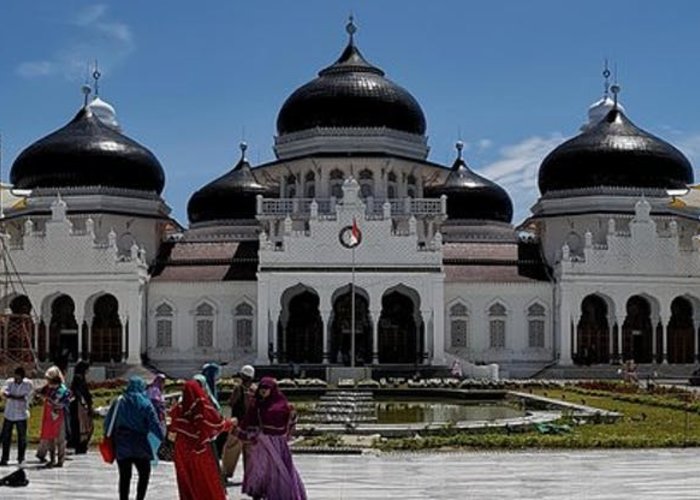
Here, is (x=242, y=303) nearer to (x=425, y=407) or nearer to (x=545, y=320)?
(x=545, y=320)

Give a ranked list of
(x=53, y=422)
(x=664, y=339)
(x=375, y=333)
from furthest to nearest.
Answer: (x=664, y=339) → (x=375, y=333) → (x=53, y=422)

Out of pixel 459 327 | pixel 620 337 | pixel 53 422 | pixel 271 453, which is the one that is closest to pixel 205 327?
pixel 459 327

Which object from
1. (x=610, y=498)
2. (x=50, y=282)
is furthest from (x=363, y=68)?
(x=610, y=498)

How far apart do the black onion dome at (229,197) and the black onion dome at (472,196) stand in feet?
28.8

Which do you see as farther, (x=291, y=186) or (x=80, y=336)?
(x=291, y=186)

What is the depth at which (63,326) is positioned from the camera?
55500 mm

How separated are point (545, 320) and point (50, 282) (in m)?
21.4

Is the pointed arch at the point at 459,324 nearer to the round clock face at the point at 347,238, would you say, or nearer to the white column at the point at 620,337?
the round clock face at the point at 347,238

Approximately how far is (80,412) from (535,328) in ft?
121

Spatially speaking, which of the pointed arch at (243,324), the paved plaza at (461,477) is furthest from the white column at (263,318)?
the paved plaza at (461,477)

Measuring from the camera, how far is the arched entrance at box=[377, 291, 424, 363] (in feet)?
181

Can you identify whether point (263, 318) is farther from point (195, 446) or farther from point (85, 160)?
point (195, 446)

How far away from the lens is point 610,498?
47.4ft

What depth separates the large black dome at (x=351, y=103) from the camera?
2239 inches
